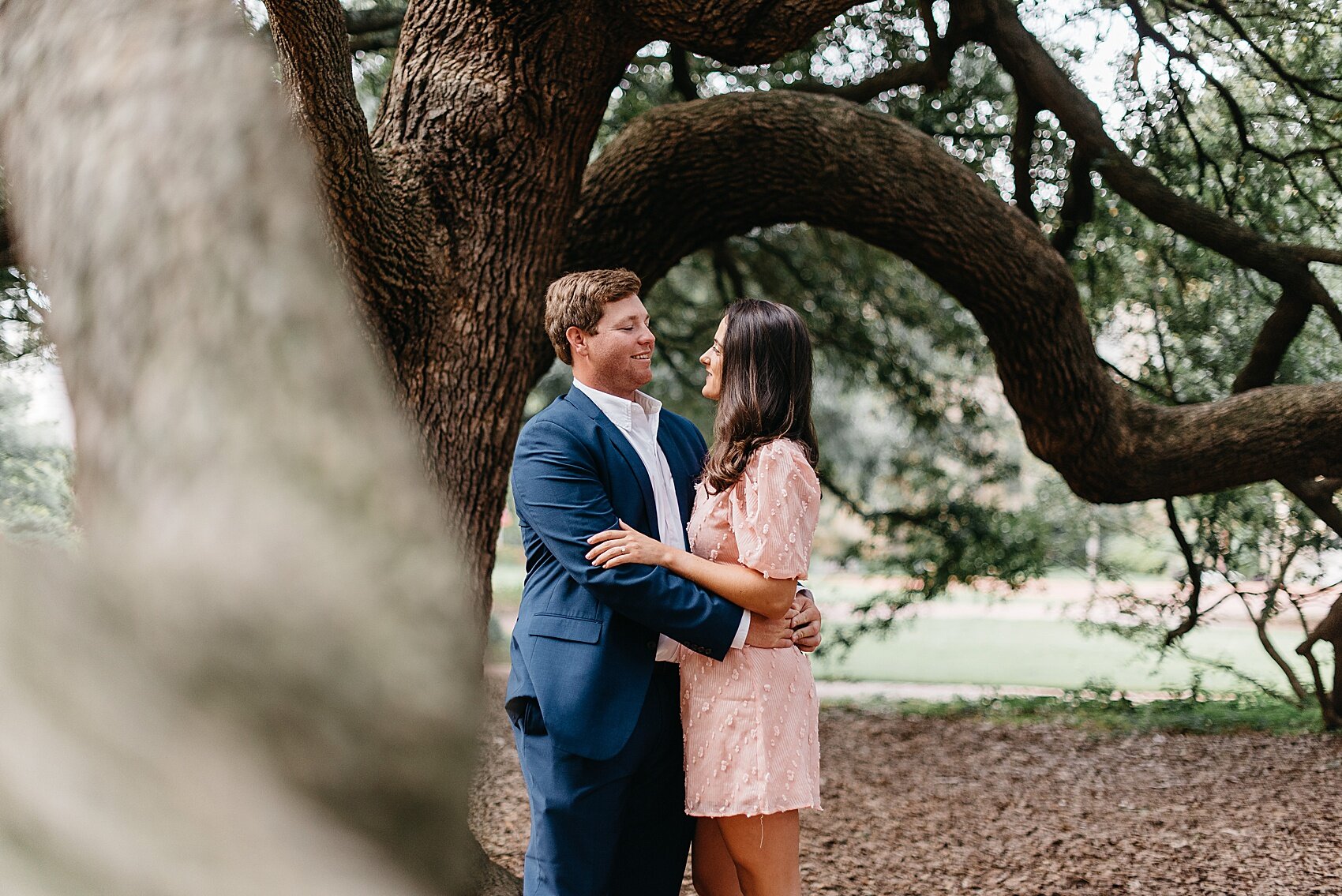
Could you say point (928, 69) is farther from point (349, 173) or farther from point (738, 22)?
point (349, 173)

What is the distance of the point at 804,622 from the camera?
8.45 feet

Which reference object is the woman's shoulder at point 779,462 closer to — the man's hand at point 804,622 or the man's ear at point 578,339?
the man's hand at point 804,622

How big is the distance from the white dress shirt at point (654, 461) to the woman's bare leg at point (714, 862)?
47 cm

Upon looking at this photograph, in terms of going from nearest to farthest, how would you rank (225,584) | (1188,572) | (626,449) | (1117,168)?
(225,584)
(626,449)
(1117,168)
(1188,572)

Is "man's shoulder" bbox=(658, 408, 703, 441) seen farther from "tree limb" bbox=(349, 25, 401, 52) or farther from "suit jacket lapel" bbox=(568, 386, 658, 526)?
"tree limb" bbox=(349, 25, 401, 52)

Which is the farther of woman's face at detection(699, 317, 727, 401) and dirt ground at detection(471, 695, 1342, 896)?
dirt ground at detection(471, 695, 1342, 896)

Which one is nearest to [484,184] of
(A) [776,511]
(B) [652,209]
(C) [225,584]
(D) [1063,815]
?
(B) [652,209]

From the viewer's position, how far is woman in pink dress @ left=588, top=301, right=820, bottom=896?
2375 millimetres

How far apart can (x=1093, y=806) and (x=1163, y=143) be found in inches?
171

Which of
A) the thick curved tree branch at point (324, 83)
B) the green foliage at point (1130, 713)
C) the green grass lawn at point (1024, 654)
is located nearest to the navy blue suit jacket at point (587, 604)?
the thick curved tree branch at point (324, 83)

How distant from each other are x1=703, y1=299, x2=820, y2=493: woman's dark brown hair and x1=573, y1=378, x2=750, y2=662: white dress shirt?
6.2 inches

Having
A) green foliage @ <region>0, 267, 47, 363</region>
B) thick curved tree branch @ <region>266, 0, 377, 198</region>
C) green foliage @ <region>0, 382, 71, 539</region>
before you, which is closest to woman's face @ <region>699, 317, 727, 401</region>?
A: thick curved tree branch @ <region>266, 0, 377, 198</region>

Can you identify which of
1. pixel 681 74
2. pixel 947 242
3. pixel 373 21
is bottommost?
pixel 947 242

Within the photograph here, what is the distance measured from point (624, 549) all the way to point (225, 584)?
6.16 feet
